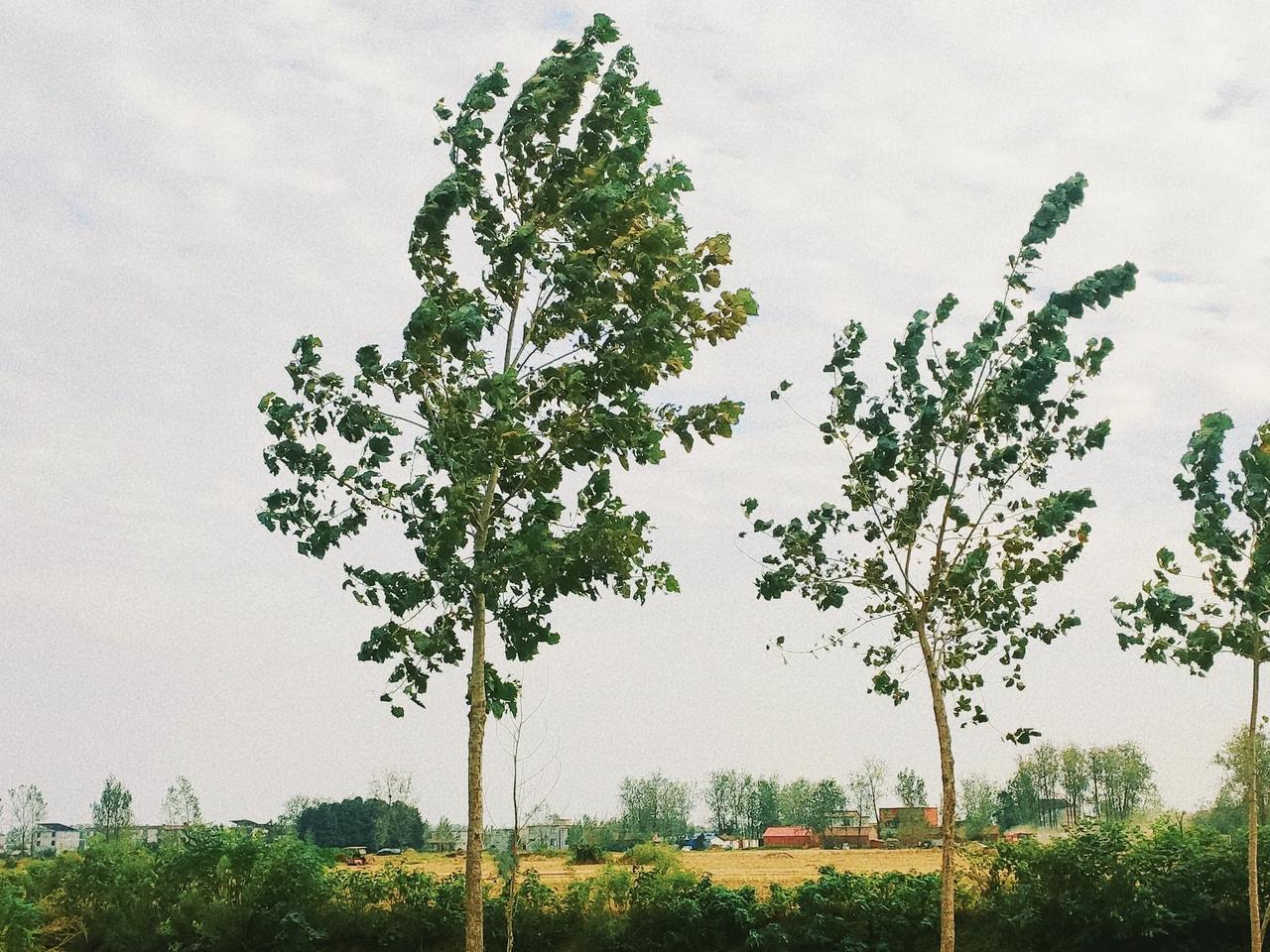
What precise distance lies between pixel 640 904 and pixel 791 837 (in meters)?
70.7

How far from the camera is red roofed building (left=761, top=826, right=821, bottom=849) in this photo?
3142 inches

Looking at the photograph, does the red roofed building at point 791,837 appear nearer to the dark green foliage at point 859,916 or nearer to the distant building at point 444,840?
the distant building at point 444,840

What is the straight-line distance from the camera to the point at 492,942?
1738cm

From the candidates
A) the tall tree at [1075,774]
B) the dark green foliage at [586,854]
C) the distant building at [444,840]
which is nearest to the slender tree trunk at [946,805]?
the dark green foliage at [586,854]

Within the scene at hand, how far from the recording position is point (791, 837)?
276ft

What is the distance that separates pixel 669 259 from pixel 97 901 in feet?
51.9

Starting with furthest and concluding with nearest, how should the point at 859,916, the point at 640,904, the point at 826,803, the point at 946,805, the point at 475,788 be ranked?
the point at 826,803 < the point at 640,904 < the point at 859,916 < the point at 946,805 < the point at 475,788

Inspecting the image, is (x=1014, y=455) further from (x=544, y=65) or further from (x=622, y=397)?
(x=544, y=65)

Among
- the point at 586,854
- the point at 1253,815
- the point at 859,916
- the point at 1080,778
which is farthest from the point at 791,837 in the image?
the point at 1253,815

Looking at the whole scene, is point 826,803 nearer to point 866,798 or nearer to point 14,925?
point 866,798

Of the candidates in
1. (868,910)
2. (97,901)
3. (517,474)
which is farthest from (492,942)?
(517,474)


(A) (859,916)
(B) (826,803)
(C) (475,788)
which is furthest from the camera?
(B) (826,803)

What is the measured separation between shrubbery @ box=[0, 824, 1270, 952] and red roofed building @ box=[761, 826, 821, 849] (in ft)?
208

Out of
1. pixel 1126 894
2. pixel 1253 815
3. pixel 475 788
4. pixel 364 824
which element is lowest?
pixel 364 824
